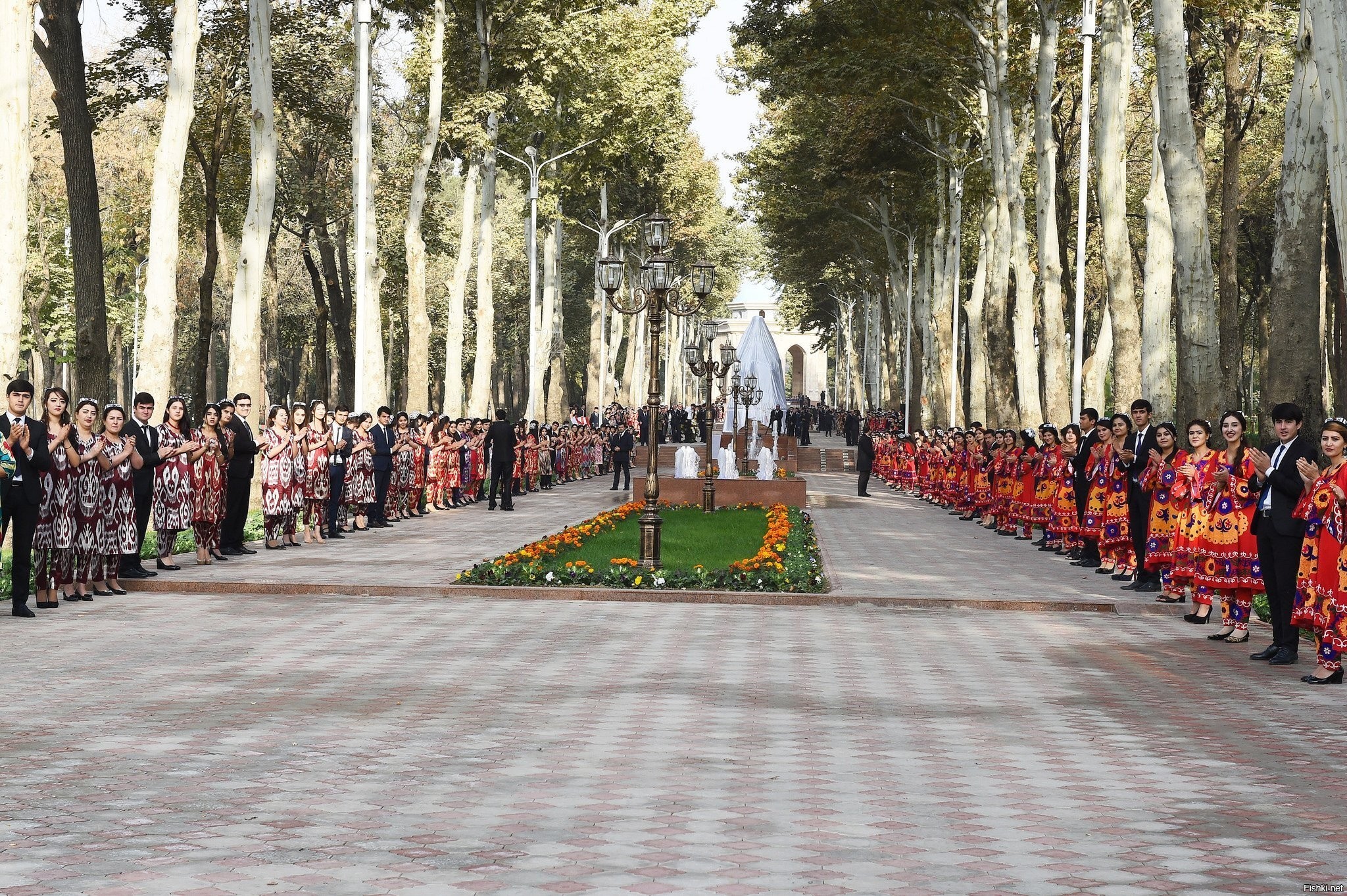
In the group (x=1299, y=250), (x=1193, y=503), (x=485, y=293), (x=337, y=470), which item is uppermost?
(x=485, y=293)

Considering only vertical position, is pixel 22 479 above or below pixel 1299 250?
below

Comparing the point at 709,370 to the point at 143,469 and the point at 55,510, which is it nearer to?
the point at 143,469

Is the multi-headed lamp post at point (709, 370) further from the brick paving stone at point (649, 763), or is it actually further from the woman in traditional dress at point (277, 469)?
the brick paving stone at point (649, 763)

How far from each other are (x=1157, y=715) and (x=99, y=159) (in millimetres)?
41687

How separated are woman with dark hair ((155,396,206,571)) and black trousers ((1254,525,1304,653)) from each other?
34.3 ft

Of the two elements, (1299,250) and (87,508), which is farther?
(1299,250)

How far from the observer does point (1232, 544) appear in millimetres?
12617

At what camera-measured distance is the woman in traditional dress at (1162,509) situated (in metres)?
14.8

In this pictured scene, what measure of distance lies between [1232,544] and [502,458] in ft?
61.9

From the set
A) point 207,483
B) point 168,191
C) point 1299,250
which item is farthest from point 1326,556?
point 168,191

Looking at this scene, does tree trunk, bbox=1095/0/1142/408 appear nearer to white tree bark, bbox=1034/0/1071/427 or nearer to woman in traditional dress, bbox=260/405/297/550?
white tree bark, bbox=1034/0/1071/427

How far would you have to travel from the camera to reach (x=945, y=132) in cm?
4200

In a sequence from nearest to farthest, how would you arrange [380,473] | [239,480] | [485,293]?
[239,480] → [380,473] → [485,293]

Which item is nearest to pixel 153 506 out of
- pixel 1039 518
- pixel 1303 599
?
pixel 1303 599
